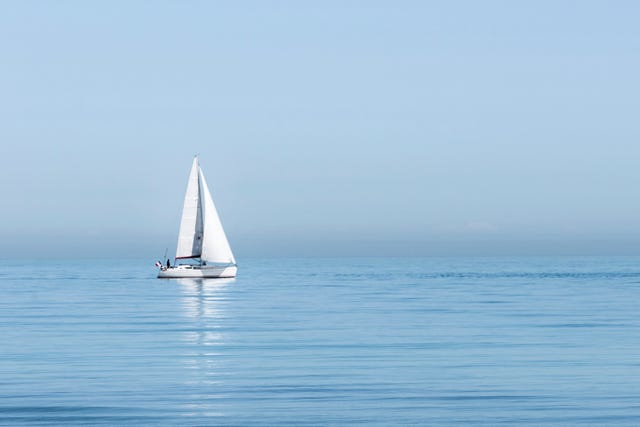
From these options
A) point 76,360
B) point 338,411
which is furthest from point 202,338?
point 338,411

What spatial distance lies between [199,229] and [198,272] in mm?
6391

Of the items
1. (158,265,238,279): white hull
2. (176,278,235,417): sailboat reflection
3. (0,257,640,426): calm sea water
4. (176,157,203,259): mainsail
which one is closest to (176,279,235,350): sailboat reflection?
(176,278,235,417): sailboat reflection

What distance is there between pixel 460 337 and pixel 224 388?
16.8 m

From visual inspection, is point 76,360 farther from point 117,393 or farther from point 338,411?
point 338,411

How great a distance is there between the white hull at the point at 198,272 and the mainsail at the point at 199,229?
2.67 m

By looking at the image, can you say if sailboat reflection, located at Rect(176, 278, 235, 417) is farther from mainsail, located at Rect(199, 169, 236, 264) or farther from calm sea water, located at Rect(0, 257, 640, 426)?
mainsail, located at Rect(199, 169, 236, 264)

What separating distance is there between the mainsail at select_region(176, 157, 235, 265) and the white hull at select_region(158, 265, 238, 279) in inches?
105

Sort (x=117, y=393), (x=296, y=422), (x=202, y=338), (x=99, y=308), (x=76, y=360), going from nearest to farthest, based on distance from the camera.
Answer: (x=296, y=422) < (x=117, y=393) < (x=76, y=360) < (x=202, y=338) < (x=99, y=308)

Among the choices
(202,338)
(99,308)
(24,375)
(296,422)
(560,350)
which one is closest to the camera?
(296,422)

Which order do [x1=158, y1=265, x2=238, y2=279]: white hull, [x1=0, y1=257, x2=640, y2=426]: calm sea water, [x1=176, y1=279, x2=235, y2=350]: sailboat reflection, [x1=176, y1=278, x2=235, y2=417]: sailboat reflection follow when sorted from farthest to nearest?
[x1=158, y1=265, x2=238, y2=279]: white hull, [x1=176, y1=279, x2=235, y2=350]: sailboat reflection, [x1=176, y1=278, x2=235, y2=417]: sailboat reflection, [x1=0, y1=257, x2=640, y2=426]: calm sea water

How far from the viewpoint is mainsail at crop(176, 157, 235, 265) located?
11775cm

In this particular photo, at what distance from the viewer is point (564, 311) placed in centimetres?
6253

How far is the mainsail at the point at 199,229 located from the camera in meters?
118

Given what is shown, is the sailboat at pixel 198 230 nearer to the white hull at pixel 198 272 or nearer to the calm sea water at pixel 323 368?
the white hull at pixel 198 272
